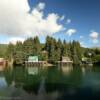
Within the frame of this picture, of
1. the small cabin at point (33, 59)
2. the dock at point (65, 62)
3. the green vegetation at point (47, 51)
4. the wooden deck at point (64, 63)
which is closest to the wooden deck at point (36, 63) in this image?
the small cabin at point (33, 59)

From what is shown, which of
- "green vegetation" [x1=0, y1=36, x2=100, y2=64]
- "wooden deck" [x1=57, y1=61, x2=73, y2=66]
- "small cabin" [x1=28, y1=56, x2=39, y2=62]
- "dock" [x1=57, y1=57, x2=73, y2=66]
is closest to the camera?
"small cabin" [x1=28, y1=56, x2=39, y2=62]

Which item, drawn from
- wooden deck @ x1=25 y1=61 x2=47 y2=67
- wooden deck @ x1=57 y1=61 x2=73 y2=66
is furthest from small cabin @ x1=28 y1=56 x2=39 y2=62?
wooden deck @ x1=57 y1=61 x2=73 y2=66

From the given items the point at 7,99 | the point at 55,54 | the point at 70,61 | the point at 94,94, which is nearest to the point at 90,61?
the point at 70,61

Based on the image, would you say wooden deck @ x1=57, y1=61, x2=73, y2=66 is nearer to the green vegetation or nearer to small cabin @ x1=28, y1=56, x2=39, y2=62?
the green vegetation

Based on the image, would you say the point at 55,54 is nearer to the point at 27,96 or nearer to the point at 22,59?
the point at 22,59

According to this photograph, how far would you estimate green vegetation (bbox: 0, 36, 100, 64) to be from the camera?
119 m

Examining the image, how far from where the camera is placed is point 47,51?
12781cm

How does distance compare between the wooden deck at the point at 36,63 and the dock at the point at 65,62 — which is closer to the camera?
the wooden deck at the point at 36,63

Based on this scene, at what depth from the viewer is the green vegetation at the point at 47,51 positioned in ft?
391

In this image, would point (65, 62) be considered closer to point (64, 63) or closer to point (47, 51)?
point (64, 63)

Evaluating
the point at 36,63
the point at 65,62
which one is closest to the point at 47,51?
the point at 36,63

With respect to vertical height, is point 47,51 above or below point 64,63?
above

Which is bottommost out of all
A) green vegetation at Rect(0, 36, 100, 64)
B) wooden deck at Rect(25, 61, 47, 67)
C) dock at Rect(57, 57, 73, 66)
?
wooden deck at Rect(25, 61, 47, 67)

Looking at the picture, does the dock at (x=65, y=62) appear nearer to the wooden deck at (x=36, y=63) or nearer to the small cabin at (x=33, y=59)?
the wooden deck at (x=36, y=63)
